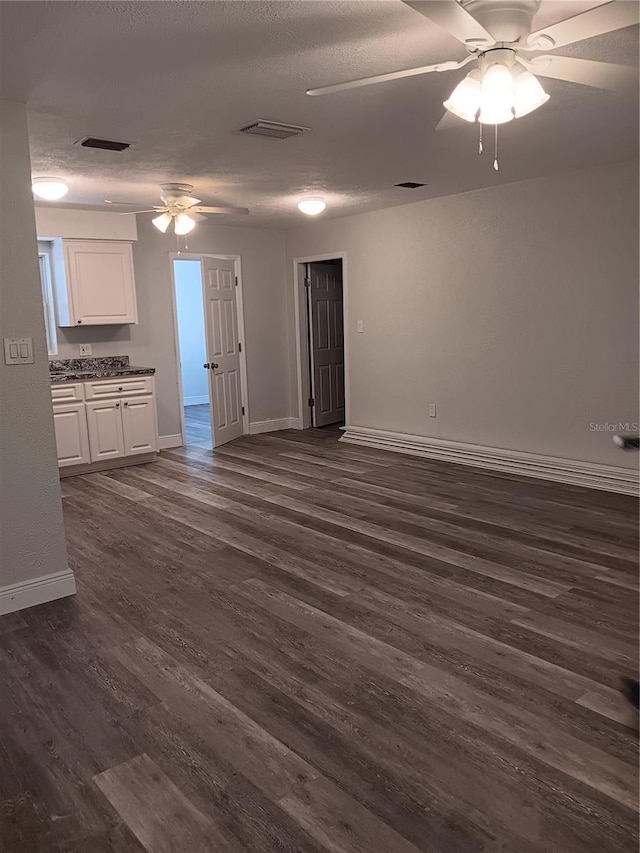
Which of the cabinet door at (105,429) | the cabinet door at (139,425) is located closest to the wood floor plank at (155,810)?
the cabinet door at (105,429)

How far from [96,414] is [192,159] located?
2695 mm

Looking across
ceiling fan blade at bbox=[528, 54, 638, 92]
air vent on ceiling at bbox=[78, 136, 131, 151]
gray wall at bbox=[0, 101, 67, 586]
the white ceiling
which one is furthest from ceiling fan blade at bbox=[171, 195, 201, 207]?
ceiling fan blade at bbox=[528, 54, 638, 92]

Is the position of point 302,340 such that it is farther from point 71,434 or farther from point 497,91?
point 497,91

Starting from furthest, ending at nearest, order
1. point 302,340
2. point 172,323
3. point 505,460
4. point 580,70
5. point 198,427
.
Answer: point 198,427 → point 302,340 → point 172,323 → point 505,460 → point 580,70

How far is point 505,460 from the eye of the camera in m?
5.67

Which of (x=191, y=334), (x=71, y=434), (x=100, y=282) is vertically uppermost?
(x=100, y=282)

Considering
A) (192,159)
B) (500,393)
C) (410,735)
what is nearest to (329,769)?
(410,735)

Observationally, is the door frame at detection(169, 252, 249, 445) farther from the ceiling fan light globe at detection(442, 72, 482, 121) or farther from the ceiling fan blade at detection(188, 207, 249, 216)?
the ceiling fan light globe at detection(442, 72, 482, 121)

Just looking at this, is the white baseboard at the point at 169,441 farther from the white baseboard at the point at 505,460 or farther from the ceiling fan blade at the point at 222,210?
the ceiling fan blade at the point at 222,210

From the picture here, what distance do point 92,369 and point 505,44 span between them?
5.04 m

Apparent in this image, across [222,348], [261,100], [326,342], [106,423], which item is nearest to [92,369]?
[106,423]

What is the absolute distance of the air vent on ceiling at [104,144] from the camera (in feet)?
11.8

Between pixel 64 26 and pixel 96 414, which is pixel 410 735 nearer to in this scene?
pixel 64 26

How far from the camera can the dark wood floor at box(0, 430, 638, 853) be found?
1832 mm
